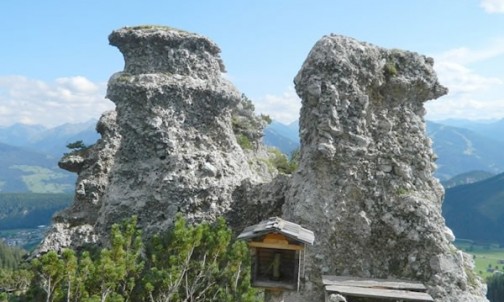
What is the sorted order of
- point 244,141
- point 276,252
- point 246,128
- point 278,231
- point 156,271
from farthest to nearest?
point 246,128 < point 244,141 < point 156,271 < point 276,252 < point 278,231

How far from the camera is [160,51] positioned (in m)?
23.3

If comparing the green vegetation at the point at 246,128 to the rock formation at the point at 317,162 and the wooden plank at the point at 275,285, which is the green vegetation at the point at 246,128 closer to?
the rock formation at the point at 317,162

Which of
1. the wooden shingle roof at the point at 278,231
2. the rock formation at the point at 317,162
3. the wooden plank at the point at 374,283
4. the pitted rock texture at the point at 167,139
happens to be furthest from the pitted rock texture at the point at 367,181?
the wooden shingle roof at the point at 278,231

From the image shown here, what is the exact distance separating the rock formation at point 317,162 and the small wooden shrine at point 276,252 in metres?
5.70

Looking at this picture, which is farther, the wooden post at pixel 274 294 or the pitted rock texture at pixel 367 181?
the pitted rock texture at pixel 367 181

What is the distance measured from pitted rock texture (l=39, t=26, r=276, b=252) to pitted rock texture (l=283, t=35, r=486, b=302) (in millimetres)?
3955

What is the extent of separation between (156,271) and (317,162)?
743cm

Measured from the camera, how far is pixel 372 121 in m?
19.4

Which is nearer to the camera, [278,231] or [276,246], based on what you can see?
[278,231]

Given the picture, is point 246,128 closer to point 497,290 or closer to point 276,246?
point 276,246

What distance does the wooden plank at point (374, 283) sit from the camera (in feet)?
52.4

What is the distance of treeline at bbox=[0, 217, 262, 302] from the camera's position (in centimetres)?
1235

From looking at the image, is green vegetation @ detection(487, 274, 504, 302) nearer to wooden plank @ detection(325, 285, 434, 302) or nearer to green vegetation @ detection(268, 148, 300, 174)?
green vegetation @ detection(268, 148, 300, 174)

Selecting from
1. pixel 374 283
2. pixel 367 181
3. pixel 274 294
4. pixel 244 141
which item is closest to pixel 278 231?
pixel 274 294
